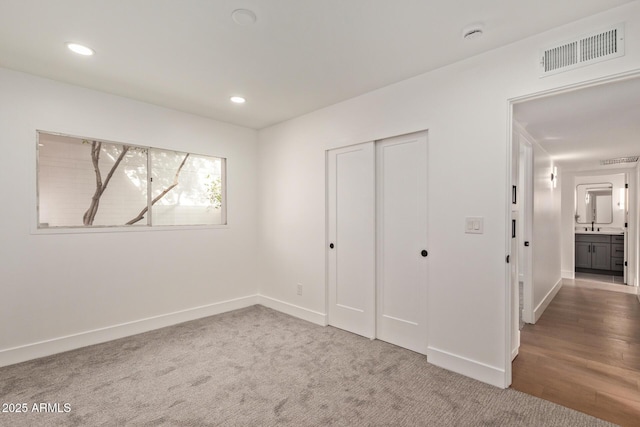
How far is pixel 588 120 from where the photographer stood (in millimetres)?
3078

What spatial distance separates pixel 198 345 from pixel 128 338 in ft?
2.87

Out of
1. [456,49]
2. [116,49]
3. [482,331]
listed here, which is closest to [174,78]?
[116,49]

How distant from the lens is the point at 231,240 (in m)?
4.38

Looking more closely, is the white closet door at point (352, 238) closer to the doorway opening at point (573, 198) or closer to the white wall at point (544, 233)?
the doorway opening at point (573, 198)

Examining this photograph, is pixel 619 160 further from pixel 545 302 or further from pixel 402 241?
pixel 402 241

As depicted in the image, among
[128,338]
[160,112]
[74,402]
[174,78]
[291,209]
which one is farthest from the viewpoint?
[291,209]

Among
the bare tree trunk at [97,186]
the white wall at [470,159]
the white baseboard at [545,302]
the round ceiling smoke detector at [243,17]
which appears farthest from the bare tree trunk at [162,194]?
the white baseboard at [545,302]

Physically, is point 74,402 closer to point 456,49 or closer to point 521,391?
point 521,391

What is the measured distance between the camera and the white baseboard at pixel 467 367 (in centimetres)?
237

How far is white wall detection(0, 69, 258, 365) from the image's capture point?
2.80 m

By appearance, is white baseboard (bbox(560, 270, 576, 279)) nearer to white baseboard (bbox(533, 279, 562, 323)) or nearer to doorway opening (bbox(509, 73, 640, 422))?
doorway opening (bbox(509, 73, 640, 422))

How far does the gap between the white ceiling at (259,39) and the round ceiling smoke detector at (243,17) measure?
34mm

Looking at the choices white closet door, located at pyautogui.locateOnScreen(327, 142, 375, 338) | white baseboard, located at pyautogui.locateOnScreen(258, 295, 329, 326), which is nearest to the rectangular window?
white baseboard, located at pyautogui.locateOnScreen(258, 295, 329, 326)

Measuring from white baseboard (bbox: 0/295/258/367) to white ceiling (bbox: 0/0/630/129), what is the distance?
253 centimetres
